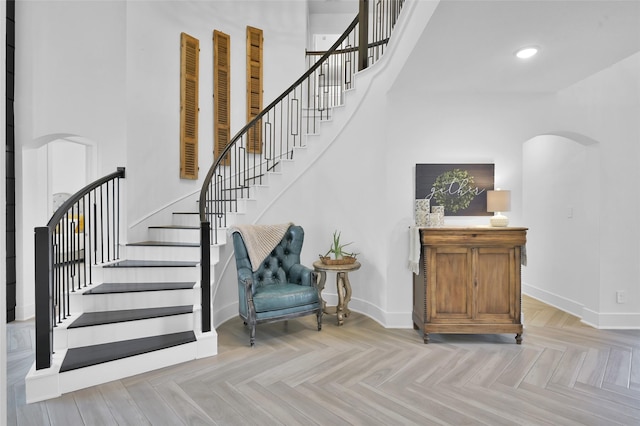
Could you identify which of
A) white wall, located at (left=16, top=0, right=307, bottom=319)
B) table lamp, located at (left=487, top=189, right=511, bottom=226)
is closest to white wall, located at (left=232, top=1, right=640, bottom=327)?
table lamp, located at (left=487, top=189, right=511, bottom=226)

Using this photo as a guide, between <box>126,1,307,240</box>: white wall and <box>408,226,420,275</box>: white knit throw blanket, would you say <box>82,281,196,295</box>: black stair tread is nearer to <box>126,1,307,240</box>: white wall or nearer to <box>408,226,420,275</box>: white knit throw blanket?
<box>126,1,307,240</box>: white wall

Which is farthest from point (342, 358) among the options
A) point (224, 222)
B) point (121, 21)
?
point (121, 21)

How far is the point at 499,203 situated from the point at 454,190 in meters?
0.46

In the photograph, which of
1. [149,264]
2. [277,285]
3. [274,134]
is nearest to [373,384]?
[277,285]

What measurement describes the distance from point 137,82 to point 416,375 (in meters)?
4.38

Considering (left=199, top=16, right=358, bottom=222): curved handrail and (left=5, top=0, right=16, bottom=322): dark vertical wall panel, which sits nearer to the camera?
(left=199, top=16, right=358, bottom=222): curved handrail

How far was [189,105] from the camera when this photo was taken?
5.51 meters

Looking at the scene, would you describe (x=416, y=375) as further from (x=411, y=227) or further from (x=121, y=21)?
(x=121, y=21)

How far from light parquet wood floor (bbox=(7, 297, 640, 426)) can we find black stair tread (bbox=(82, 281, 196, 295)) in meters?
0.67

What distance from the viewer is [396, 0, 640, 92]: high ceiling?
2.44 m

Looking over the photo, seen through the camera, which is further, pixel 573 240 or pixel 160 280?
pixel 573 240

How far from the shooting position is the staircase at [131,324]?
2.83 metres

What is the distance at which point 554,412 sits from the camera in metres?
2.45

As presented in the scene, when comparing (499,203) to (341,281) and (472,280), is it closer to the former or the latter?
(472,280)
